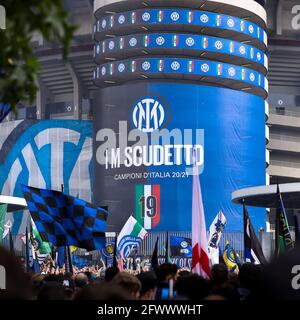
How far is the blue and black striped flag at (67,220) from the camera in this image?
19.5 m

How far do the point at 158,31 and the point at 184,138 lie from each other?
9.06 metres

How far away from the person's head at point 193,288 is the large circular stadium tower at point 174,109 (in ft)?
223

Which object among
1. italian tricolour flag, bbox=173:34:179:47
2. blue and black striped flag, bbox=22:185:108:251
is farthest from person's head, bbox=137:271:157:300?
italian tricolour flag, bbox=173:34:179:47

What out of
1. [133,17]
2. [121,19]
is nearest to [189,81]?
[133,17]

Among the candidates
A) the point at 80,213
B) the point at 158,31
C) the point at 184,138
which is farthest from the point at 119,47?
the point at 80,213

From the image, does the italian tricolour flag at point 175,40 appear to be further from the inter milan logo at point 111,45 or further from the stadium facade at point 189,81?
the inter milan logo at point 111,45

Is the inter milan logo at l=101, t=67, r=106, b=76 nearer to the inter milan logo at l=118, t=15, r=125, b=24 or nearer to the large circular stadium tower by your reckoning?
the large circular stadium tower

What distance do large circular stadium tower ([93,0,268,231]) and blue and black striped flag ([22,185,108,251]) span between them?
57290 mm

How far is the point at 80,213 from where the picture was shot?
1966 centimetres

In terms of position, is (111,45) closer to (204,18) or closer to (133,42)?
(133,42)

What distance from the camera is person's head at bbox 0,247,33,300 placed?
539 cm

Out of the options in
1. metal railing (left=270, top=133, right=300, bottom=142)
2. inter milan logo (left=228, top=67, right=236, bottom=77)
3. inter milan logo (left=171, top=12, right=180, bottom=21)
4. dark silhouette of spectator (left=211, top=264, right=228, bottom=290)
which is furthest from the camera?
metal railing (left=270, top=133, right=300, bottom=142)

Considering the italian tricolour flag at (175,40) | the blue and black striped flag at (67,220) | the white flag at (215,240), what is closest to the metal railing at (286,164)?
the italian tricolour flag at (175,40)
